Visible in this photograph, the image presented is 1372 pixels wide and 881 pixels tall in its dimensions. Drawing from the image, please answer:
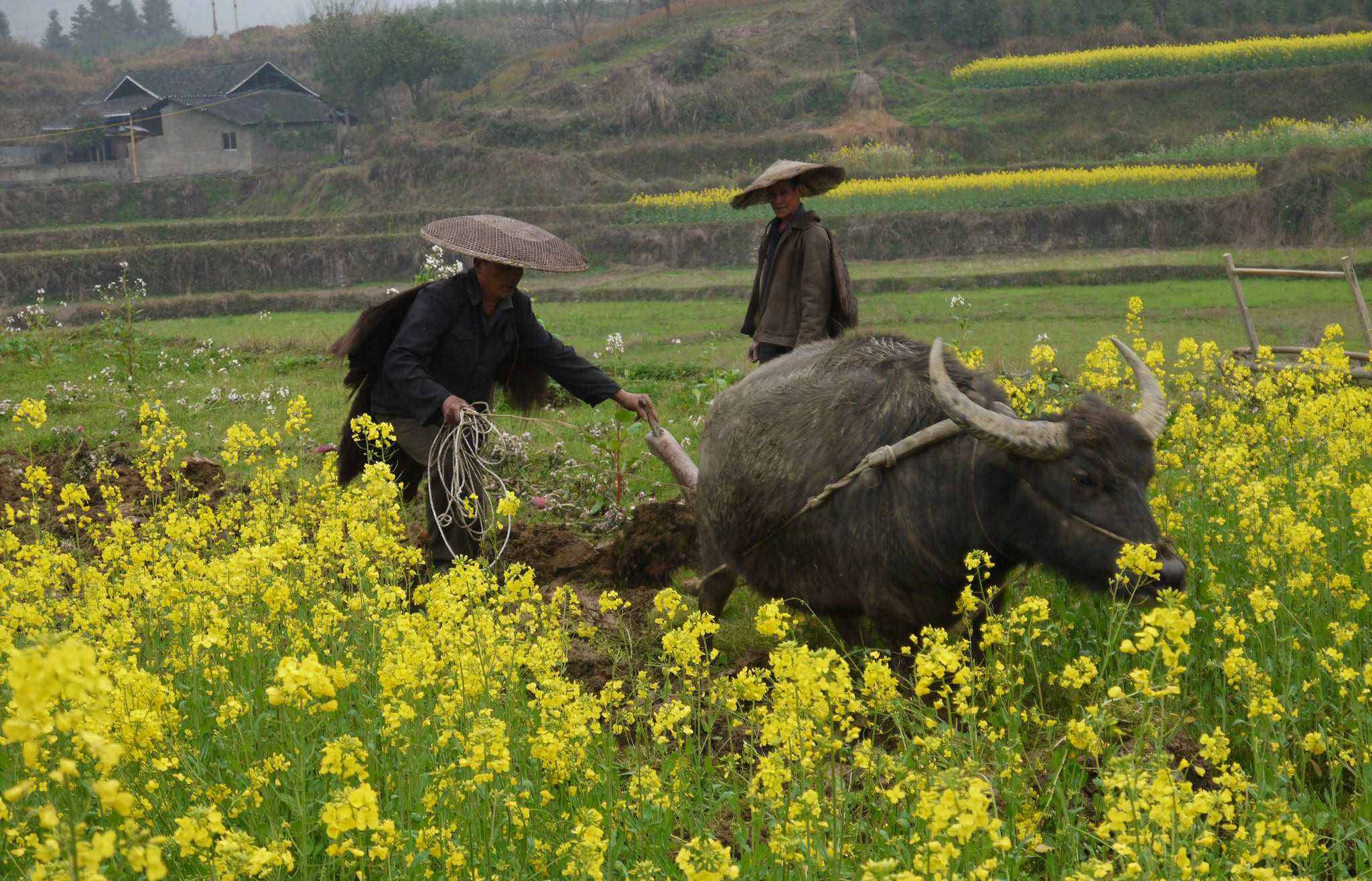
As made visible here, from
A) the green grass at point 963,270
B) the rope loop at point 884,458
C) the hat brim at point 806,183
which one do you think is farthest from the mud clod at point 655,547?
the green grass at point 963,270

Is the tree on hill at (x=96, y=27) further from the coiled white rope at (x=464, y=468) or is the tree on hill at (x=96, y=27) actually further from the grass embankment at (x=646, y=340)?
the coiled white rope at (x=464, y=468)

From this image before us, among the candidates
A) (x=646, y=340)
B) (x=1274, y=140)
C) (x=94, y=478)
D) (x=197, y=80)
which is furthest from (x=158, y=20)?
(x=94, y=478)

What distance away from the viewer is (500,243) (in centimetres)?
587

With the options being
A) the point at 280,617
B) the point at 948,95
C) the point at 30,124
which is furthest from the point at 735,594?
the point at 30,124

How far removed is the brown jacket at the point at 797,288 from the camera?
266 inches

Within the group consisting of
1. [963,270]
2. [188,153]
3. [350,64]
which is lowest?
[963,270]

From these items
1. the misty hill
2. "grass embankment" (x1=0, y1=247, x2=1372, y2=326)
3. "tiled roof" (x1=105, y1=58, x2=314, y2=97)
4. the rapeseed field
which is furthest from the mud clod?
"tiled roof" (x1=105, y1=58, x2=314, y2=97)

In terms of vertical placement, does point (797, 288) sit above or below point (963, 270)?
above

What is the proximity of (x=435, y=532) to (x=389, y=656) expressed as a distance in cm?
314

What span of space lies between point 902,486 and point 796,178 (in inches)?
106

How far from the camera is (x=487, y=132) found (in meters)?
37.2

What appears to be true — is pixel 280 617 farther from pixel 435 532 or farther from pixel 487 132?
pixel 487 132

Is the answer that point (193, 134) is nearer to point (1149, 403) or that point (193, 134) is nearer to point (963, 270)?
point (963, 270)

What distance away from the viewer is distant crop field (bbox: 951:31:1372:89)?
3253 cm
